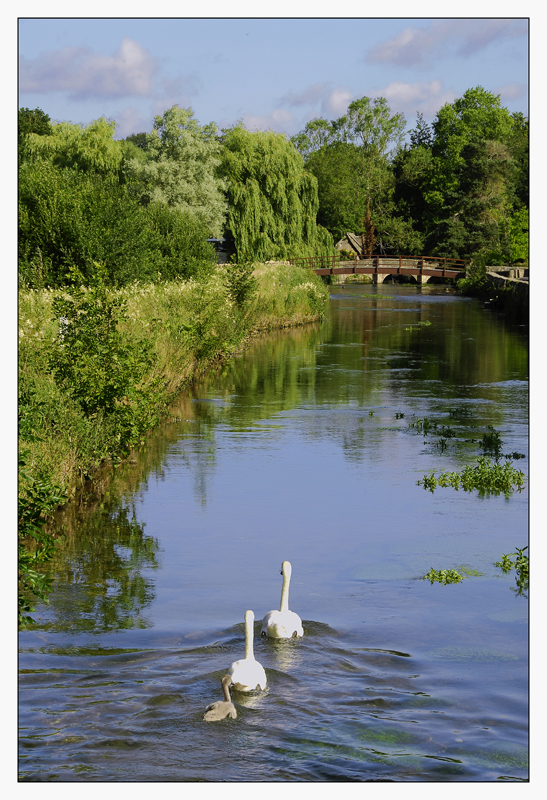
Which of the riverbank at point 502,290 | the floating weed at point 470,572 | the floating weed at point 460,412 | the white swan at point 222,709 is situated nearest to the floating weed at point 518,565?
the floating weed at point 470,572

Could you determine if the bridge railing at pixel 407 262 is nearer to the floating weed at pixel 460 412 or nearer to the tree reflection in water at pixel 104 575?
the floating weed at pixel 460 412

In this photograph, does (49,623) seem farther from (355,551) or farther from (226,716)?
(355,551)

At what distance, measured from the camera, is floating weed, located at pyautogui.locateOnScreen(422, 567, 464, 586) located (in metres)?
9.39

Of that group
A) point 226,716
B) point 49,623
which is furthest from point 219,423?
point 226,716

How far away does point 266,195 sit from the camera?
52906mm

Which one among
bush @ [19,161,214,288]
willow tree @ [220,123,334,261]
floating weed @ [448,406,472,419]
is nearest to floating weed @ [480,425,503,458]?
floating weed @ [448,406,472,419]

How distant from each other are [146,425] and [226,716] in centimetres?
772

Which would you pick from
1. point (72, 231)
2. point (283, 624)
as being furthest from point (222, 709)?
point (72, 231)

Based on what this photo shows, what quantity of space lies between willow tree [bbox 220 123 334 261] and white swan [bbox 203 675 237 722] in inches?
1765

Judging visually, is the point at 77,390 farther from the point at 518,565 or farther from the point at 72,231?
the point at 72,231

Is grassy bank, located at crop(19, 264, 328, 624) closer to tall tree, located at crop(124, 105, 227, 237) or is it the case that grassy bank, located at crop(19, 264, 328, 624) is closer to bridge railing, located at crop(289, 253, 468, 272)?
tall tree, located at crop(124, 105, 227, 237)

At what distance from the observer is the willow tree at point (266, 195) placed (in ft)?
170

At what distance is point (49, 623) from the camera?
8.20 metres
